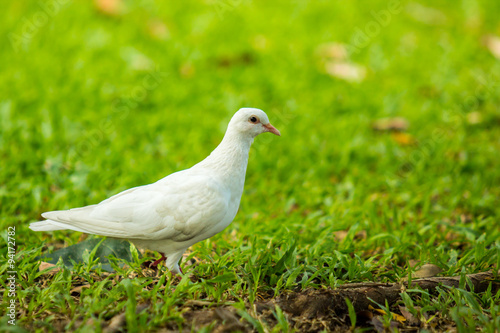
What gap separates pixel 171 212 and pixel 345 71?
15.6 ft

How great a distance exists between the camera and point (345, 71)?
6.91 m

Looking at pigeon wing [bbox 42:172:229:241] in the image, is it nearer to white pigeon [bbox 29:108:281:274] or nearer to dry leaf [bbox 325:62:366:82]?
white pigeon [bbox 29:108:281:274]

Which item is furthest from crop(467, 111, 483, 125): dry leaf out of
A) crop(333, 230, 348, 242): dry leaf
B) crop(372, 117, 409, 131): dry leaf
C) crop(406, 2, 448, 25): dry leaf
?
crop(406, 2, 448, 25): dry leaf

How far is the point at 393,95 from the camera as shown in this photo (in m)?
6.41

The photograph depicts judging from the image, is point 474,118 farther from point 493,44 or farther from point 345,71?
point 493,44

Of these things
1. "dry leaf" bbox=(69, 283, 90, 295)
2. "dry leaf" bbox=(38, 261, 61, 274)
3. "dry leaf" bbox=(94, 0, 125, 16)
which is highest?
"dry leaf" bbox=(94, 0, 125, 16)

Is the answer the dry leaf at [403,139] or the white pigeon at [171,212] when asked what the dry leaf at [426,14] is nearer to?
the dry leaf at [403,139]

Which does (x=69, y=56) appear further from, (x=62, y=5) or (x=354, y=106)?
(x=354, y=106)

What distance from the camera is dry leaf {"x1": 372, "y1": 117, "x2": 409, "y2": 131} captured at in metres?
5.70

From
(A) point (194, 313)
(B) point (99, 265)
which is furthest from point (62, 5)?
(A) point (194, 313)

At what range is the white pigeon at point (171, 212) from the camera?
2820 mm

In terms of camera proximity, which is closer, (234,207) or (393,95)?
(234,207)

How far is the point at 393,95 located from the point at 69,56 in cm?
441

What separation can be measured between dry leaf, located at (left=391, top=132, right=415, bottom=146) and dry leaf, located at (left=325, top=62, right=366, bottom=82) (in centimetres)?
150
